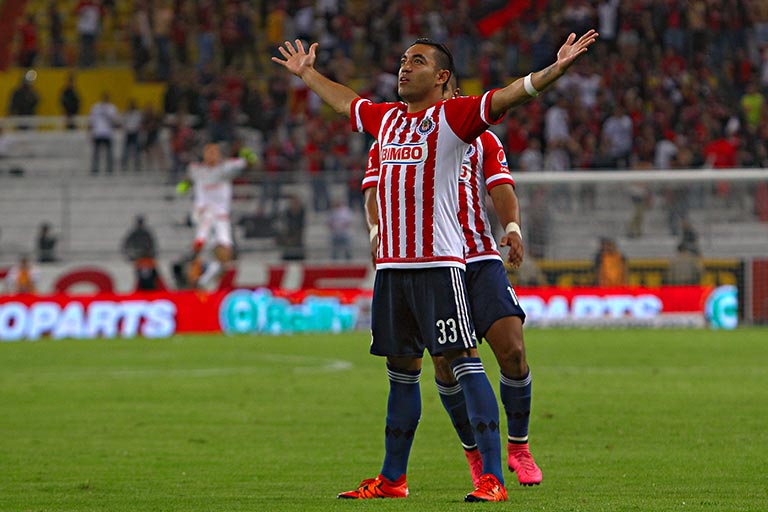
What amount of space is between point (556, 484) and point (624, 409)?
15.7 ft

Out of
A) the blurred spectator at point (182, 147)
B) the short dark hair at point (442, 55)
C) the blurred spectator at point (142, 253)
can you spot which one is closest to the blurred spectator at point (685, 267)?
the blurred spectator at point (142, 253)

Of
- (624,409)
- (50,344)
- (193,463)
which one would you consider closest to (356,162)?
(50,344)

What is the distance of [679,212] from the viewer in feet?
90.9

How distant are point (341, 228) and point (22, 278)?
584cm

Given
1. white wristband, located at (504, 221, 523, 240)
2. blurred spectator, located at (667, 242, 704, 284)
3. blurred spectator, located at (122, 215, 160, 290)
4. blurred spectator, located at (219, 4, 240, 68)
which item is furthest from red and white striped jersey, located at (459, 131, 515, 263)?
blurred spectator, located at (219, 4, 240, 68)

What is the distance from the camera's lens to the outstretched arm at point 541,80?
6898mm

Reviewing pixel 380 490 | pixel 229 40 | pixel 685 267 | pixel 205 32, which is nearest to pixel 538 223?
pixel 685 267

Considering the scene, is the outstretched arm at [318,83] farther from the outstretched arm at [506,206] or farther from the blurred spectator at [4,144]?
the blurred spectator at [4,144]

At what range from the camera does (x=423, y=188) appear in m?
7.54

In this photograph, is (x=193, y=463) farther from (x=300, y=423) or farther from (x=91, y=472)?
(x=300, y=423)

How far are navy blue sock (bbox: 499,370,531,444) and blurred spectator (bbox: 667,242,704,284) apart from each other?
61.5ft

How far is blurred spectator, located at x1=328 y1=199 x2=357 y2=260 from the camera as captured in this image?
2773 cm

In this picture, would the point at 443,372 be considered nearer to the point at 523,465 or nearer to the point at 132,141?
the point at 523,465

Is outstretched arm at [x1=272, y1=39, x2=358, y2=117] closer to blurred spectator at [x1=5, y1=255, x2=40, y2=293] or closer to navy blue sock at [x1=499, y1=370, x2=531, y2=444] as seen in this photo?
navy blue sock at [x1=499, y1=370, x2=531, y2=444]
